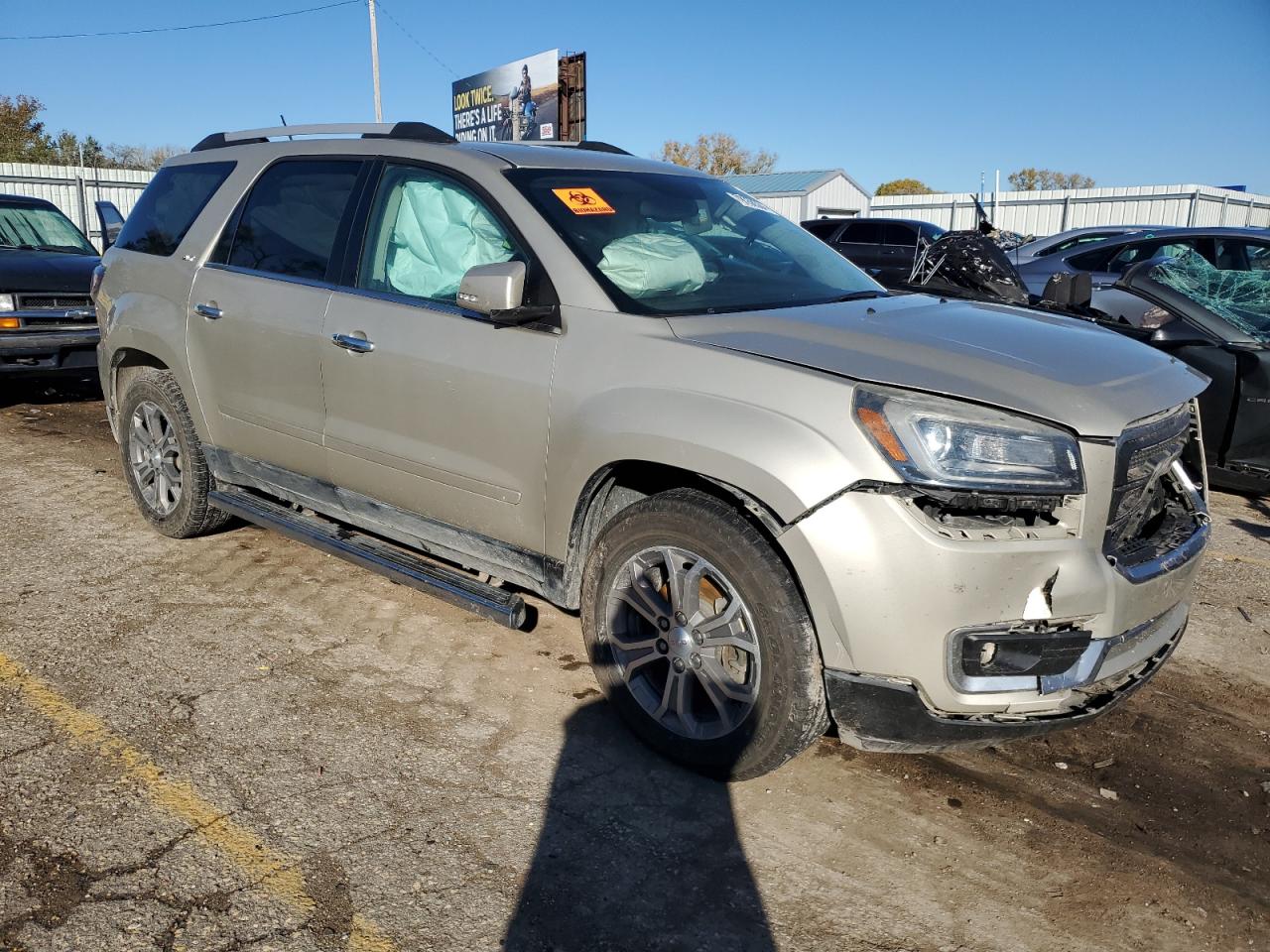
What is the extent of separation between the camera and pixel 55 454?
7363mm

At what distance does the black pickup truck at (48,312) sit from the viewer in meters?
8.52

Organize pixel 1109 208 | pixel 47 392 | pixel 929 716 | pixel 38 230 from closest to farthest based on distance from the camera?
pixel 929 716, pixel 38 230, pixel 47 392, pixel 1109 208

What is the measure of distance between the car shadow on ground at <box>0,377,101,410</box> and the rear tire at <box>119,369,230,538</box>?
475 cm

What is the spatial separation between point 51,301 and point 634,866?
827 cm

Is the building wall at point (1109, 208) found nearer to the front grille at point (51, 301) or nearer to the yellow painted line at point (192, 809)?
the front grille at point (51, 301)

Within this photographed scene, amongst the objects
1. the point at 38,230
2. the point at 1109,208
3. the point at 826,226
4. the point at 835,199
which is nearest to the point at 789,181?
the point at 835,199

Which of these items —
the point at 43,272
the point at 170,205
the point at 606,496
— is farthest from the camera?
the point at 43,272

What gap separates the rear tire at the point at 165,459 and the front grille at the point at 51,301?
4.17 m

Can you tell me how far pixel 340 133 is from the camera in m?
4.50

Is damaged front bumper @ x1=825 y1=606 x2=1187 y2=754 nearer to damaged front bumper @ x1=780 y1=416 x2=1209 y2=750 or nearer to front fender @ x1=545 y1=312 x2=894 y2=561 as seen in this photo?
damaged front bumper @ x1=780 y1=416 x2=1209 y2=750

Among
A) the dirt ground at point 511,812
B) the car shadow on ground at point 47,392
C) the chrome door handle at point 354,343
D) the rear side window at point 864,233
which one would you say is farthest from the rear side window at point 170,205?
the rear side window at point 864,233

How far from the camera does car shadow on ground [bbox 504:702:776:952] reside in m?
2.53

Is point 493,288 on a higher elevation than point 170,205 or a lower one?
lower

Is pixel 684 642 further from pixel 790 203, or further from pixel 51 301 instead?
pixel 790 203
